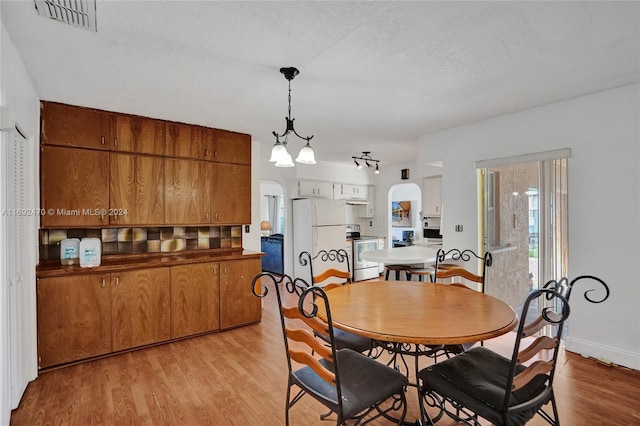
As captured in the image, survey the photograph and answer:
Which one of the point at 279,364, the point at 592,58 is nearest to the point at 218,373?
the point at 279,364

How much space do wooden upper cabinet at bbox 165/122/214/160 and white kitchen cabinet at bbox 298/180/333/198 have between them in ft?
7.17

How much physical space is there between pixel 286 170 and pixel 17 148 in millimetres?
3881

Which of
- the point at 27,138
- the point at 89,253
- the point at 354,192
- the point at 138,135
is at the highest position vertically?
the point at 138,135

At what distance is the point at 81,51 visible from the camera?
6.62ft

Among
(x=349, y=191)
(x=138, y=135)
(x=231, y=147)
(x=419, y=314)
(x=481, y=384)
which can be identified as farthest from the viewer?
(x=349, y=191)

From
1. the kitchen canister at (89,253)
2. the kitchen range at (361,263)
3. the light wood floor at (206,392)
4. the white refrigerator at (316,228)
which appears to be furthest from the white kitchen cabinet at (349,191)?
the kitchen canister at (89,253)

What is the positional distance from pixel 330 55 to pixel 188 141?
2.22 metres

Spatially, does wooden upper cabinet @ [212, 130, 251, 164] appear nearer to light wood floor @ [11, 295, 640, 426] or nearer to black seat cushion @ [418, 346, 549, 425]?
light wood floor @ [11, 295, 640, 426]

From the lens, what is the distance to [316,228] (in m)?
5.55

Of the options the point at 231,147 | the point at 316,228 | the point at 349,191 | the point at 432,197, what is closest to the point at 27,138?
the point at 231,147

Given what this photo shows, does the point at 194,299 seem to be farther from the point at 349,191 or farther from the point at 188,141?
the point at 349,191

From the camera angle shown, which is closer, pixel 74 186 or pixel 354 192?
pixel 74 186

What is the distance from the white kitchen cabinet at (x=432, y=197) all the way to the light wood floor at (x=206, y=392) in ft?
8.56

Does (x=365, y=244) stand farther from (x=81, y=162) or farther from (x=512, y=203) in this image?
(x=81, y=162)
